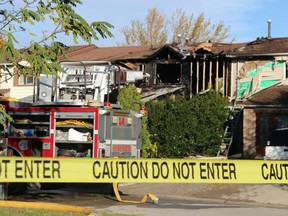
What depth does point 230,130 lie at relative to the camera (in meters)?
25.7

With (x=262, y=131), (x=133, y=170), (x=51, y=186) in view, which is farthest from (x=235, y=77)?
(x=133, y=170)

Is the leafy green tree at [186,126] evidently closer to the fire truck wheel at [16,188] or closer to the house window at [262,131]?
the house window at [262,131]

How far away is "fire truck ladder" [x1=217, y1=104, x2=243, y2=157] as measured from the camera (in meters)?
24.6

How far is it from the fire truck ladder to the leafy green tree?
29.4 inches

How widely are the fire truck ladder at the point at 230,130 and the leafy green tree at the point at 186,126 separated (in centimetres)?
75

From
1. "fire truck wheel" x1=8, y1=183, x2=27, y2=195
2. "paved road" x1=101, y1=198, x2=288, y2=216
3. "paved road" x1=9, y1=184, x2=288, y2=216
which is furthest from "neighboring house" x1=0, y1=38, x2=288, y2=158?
"fire truck wheel" x1=8, y1=183, x2=27, y2=195

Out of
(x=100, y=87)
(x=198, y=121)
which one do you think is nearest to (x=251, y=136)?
(x=198, y=121)

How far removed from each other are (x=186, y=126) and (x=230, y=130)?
3.01m

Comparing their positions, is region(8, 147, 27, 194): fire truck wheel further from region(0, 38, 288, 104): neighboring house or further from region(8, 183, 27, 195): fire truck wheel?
region(0, 38, 288, 104): neighboring house

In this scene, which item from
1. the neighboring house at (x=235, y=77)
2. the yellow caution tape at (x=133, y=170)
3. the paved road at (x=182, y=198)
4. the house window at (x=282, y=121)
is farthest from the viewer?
the neighboring house at (x=235, y=77)

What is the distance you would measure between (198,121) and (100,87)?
374 inches

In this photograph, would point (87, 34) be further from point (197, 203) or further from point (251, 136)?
point (251, 136)

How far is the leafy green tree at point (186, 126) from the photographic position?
2333 centimetres

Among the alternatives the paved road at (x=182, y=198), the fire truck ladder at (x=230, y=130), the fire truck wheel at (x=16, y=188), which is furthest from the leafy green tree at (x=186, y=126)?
the fire truck wheel at (x=16, y=188)
